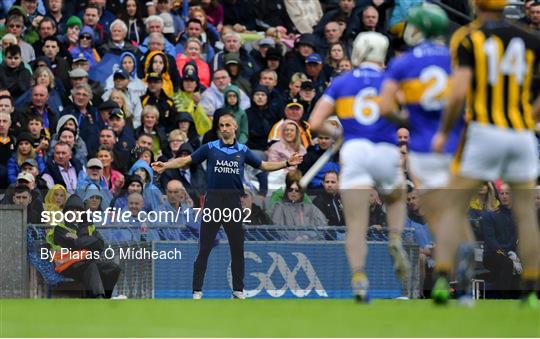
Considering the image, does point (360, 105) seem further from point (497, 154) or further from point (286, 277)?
point (286, 277)

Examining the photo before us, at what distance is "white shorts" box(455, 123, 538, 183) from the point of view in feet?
40.1

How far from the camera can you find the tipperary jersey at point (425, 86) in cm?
1308

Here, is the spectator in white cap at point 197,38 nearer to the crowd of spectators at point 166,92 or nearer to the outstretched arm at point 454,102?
the crowd of spectators at point 166,92

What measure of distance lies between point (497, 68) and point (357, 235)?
2.31 meters

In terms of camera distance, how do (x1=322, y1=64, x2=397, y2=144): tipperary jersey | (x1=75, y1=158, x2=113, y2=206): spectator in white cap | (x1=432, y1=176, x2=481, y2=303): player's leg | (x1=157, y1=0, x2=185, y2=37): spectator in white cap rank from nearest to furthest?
1. (x1=432, y1=176, x2=481, y2=303): player's leg
2. (x1=322, y1=64, x2=397, y2=144): tipperary jersey
3. (x1=75, y1=158, x2=113, y2=206): spectator in white cap
4. (x1=157, y1=0, x2=185, y2=37): spectator in white cap

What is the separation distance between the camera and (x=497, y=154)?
40.2 feet

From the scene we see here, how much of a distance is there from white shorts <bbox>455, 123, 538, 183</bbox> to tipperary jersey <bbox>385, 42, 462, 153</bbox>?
768 mm

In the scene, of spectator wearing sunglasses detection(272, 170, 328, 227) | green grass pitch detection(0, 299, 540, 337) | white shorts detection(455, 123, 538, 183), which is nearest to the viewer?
green grass pitch detection(0, 299, 540, 337)

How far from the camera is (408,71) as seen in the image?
42.9 feet

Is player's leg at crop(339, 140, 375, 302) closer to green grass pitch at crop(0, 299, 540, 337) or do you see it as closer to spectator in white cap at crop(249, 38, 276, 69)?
green grass pitch at crop(0, 299, 540, 337)

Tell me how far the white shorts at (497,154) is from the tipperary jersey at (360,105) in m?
1.72

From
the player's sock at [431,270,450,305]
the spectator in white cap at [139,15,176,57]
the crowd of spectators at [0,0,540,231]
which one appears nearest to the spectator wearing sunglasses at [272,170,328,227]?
the crowd of spectators at [0,0,540,231]

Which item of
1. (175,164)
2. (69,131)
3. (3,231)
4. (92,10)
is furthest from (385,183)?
(92,10)

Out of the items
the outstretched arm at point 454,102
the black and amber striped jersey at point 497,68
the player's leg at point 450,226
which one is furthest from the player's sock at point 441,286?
the black and amber striped jersey at point 497,68
